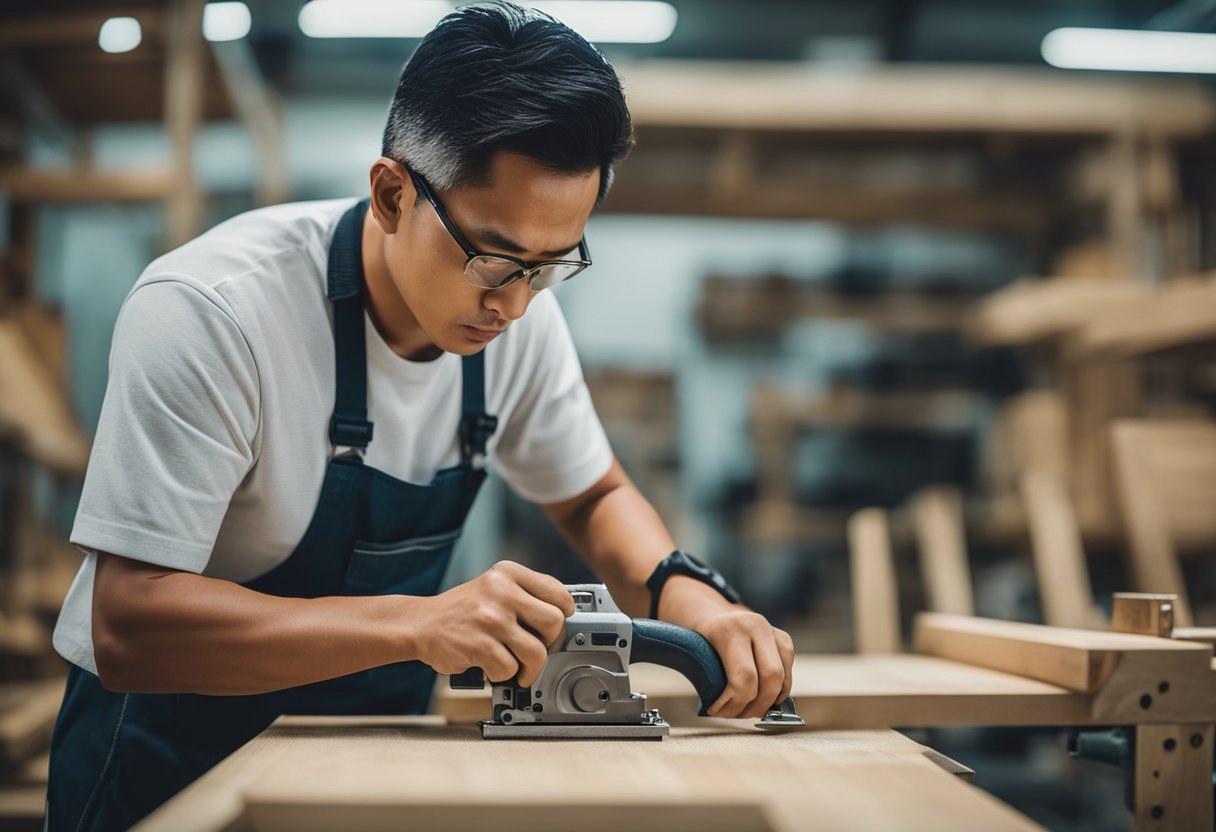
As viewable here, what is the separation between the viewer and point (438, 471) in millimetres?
1642

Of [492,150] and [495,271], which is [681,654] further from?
[492,150]

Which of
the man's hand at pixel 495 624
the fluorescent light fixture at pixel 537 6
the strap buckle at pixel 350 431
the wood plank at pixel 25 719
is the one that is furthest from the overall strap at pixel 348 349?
the fluorescent light fixture at pixel 537 6

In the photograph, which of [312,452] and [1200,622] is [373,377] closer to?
[312,452]

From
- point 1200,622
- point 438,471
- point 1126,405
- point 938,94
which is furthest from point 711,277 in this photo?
point 438,471

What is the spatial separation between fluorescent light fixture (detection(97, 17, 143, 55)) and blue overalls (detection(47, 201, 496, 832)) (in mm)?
2469

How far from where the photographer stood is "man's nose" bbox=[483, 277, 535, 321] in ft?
4.63

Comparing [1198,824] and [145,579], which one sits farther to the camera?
[1198,824]

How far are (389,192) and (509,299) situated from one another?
225 millimetres

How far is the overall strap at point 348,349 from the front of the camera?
147 centimetres

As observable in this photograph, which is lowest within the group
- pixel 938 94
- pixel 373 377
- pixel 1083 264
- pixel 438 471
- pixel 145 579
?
pixel 145 579

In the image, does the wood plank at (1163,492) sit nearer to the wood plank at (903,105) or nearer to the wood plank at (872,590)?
the wood plank at (872,590)

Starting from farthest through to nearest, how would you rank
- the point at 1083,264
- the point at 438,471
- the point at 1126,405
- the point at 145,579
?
the point at 1083,264, the point at 1126,405, the point at 438,471, the point at 145,579

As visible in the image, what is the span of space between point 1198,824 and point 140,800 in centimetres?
142

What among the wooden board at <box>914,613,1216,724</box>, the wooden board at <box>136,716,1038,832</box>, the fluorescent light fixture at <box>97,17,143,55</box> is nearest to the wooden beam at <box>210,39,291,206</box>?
the fluorescent light fixture at <box>97,17,143,55</box>
